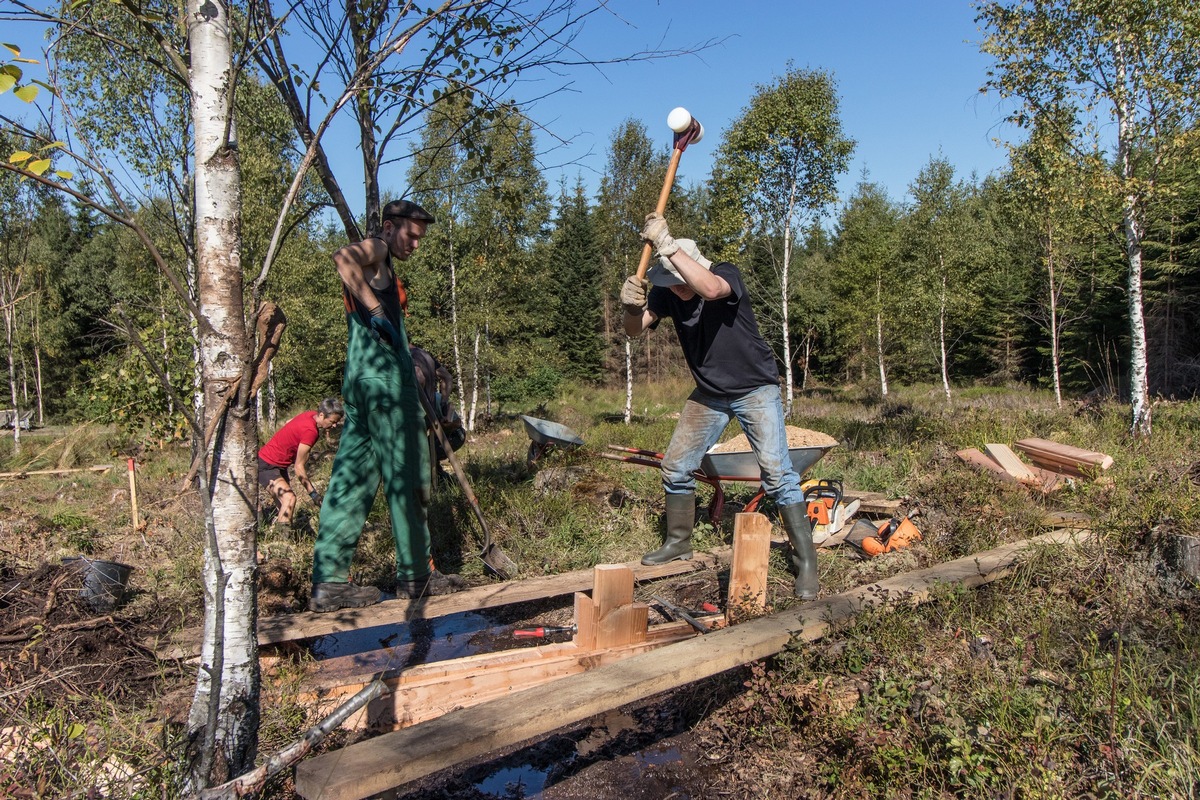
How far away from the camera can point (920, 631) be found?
3410 millimetres

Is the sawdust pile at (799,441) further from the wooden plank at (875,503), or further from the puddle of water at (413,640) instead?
the puddle of water at (413,640)

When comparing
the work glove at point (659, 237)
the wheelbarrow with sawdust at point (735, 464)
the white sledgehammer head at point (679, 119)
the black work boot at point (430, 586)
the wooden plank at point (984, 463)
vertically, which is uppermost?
the white sledgehammer head at point (679, 119)

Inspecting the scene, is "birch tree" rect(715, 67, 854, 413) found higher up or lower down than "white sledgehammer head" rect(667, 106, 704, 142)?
higher up

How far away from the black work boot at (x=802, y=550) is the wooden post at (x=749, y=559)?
0.28 metres

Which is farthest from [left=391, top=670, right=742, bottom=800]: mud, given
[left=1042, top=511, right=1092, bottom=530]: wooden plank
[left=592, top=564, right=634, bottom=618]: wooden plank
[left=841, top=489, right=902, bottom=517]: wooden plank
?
[left=1042, top=511, right=1092, bottom=530]: wooden plank

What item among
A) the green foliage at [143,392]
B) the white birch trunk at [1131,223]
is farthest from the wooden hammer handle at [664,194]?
the white birch trunk at [1131,223]

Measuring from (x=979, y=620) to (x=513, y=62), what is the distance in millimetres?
3666

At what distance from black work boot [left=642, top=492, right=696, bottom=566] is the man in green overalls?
1.31 meters

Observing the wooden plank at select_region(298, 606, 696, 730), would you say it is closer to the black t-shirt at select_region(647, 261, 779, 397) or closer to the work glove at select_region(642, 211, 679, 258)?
the black t-shirt at select_region(647, 261, 779, 397)

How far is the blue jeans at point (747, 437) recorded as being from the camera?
4176 millimetres

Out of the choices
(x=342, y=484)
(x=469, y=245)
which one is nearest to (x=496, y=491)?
(x=342, y=484)

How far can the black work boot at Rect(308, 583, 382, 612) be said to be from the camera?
3.83 meters

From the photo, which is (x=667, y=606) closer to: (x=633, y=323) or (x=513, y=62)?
(x=633, y=323)

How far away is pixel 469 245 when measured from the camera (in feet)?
62.2
